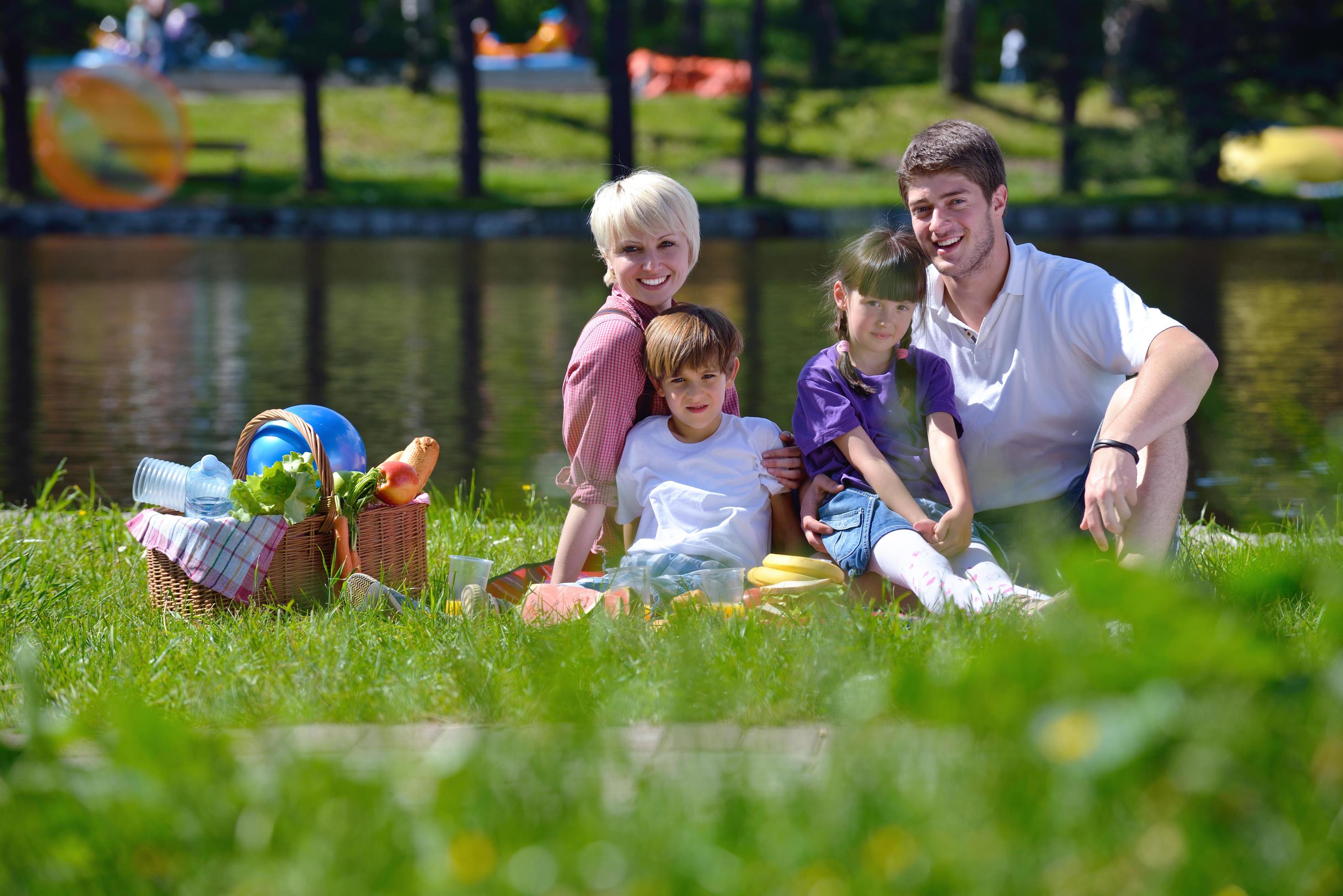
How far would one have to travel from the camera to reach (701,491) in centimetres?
422

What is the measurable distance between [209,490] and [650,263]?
142 centimetres

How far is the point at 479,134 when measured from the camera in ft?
93.1

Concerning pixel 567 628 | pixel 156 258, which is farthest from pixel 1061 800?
pixel 156 258

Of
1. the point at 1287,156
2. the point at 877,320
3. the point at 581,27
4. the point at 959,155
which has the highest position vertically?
the point at 581,27

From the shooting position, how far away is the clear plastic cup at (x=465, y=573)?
4156 mm

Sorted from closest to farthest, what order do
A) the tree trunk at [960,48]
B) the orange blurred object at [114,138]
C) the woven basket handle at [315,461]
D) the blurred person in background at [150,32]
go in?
the woven basket handle at [315,461]
the orange blurred object at [114,138]
the tree trunk at [960,48]
the blurred person in background at [150,32]

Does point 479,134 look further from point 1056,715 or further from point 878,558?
point 1056,715

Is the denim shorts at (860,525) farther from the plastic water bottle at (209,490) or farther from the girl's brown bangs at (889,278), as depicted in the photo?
the plastic water bottle at (209,490)

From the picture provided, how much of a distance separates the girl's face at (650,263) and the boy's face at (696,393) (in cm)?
29

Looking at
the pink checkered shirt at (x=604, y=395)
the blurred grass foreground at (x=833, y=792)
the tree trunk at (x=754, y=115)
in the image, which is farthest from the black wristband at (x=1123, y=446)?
the tree trunk at (x=754, y=115)

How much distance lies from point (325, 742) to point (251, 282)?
16.1 metres

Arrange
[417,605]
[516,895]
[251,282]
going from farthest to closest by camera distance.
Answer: [251,282] → [417,605] → [516,895]

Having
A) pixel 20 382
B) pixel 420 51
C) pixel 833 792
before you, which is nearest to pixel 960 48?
pixel 420 51

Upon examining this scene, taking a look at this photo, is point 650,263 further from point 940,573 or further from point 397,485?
point 940,573
